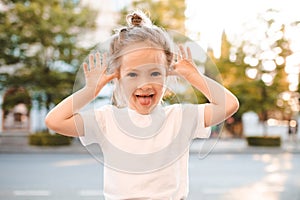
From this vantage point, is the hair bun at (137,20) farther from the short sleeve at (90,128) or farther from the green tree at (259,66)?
the green tree at (259,66)

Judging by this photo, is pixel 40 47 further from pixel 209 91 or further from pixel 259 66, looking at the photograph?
pixel 209 91

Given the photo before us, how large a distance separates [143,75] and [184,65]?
0.11m

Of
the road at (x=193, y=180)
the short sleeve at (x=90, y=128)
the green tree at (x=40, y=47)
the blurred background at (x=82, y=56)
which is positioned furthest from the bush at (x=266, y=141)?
the short sleeve at (x=90, y=128)

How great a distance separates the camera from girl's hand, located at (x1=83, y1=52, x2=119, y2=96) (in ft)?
3.27

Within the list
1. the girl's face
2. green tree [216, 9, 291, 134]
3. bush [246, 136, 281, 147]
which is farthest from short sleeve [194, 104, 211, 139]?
bush [246, 136, 281, 147]

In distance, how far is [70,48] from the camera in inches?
408

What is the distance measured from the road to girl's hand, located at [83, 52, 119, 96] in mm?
3375

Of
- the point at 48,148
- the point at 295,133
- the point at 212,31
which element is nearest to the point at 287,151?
the point at 295,133

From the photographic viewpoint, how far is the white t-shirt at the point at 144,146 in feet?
3.34

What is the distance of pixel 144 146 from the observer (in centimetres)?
104

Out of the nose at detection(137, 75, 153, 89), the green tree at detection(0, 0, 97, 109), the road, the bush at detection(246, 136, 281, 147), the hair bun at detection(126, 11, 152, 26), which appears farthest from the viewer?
the bush at detection(246, 136, 281, 147)

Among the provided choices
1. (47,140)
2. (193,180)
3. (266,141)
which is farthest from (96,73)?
(266,141)

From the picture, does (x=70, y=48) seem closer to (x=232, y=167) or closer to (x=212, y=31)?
(x=232, y=167)

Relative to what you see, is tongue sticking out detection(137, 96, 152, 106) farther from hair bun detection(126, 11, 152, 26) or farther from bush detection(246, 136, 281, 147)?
bush detection(246, 136, 281, 147)
